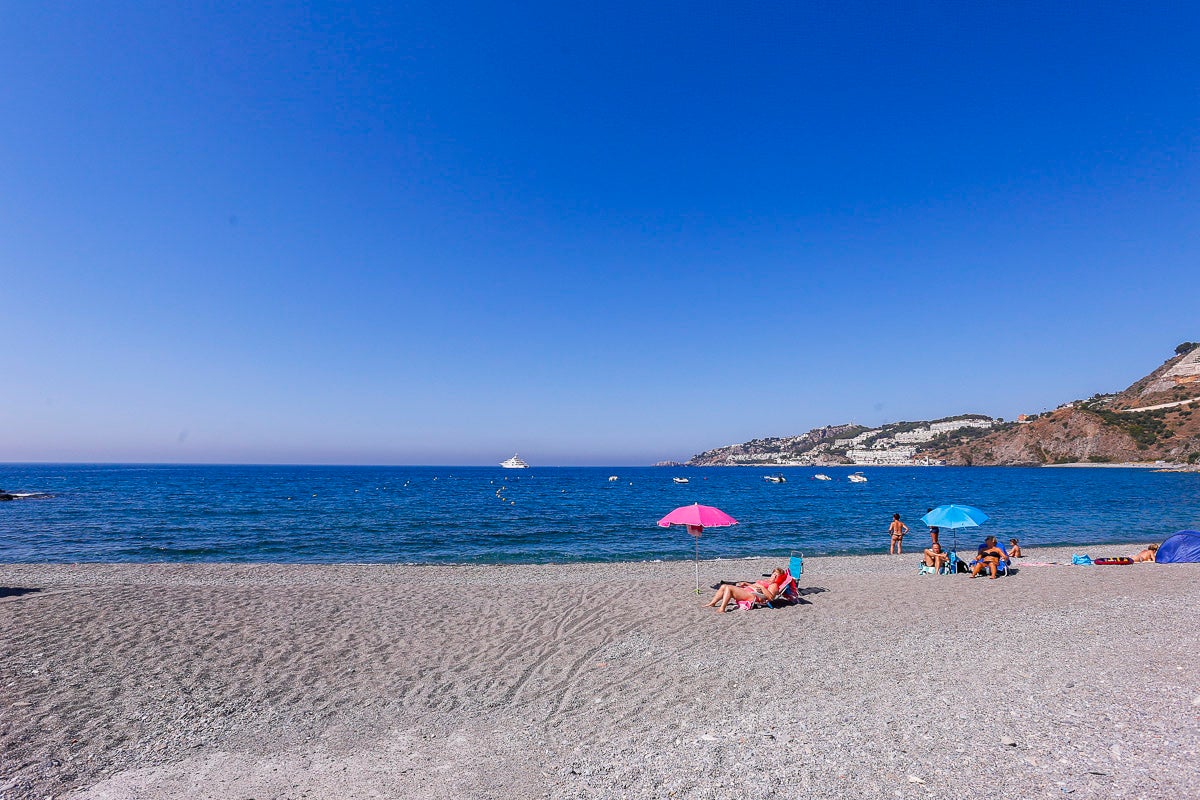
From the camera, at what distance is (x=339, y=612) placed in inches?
521

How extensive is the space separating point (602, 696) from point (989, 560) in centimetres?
1426

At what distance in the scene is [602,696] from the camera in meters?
7.99

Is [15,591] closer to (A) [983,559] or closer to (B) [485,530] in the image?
(B) [485,530]

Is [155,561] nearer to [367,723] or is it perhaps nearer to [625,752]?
[367,723]

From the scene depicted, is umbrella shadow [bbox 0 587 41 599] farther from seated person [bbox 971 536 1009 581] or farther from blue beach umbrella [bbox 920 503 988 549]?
seated person [bbox 971 536 1009 581]

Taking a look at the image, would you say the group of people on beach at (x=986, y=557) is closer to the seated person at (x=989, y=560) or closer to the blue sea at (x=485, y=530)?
the seated person at (x=989, y=560)

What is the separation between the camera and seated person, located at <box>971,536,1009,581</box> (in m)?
16.7

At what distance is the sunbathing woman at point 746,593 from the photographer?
42.4 feet

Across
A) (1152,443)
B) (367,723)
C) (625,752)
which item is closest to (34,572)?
(367,723)

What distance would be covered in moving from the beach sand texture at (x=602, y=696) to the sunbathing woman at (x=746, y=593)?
1.22ft

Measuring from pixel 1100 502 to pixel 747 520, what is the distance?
33.7 meters

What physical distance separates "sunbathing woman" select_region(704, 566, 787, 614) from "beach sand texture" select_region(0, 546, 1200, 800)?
37 centimetres

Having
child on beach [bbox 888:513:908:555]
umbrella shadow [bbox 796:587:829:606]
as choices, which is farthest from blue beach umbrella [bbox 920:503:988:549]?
child on beach [bbox 888:513:908:555]

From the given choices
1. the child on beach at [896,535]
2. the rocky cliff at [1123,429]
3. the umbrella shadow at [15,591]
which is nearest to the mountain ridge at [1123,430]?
the rocky cliff at [1123,429]
